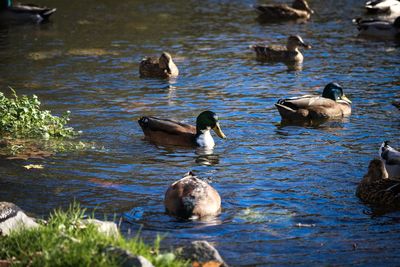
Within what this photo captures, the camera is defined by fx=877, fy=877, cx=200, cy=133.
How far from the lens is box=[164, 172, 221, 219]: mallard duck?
9.02 m

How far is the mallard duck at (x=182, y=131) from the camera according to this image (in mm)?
12305

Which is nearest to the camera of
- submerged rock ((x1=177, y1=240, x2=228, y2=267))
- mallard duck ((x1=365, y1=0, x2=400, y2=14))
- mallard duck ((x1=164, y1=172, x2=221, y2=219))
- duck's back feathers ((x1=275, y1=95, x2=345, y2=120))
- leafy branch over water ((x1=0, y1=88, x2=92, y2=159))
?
submerged rock ((x1=177, y1=240, x2=228, y2=267))

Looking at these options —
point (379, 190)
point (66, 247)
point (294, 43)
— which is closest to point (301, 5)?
point (294, 43)

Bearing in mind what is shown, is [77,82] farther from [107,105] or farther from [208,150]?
[208,150]

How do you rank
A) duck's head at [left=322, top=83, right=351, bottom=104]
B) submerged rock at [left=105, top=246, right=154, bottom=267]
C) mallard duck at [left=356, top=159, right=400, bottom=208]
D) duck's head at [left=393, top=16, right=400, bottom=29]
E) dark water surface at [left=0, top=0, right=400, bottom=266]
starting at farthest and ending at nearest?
duck's head at [left=393, top=16, right=400, bottom=29] → duck's head at [left=322, top=83, right=351, bottom=104] → mallard duck at [left=356, top=159, right=400, bottom=208] → dark water surface at [left=0, top=0, right=400, bottom=266] → submerged rock at [left=105, top=246, right=154, bottom=267]

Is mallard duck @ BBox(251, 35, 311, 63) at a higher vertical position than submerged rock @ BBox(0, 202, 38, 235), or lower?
higher

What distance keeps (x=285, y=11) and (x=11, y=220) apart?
16.6 m

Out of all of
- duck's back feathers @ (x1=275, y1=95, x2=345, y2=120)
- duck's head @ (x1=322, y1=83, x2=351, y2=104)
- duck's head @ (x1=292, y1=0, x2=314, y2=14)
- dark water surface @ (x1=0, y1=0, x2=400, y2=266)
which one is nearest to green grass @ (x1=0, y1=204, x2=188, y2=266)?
dark water surface @ (x1=0, y1=0, x2=400, y2=266)

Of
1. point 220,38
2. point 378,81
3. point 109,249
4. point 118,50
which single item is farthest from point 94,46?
point 109,249

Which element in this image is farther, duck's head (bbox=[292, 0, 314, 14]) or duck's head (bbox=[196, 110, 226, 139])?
duck's head (bbox=[292, 0, 314, 14])

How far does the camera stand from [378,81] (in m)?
16.0

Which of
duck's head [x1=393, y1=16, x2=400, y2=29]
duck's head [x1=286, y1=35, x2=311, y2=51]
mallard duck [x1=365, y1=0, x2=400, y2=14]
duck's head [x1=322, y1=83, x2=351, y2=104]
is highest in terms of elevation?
mallard duck [x1=365, y1=0, x2=400, y2=14]

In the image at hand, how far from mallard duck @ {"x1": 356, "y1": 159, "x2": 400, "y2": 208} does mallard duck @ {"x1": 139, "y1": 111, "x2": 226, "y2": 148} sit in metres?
2.91

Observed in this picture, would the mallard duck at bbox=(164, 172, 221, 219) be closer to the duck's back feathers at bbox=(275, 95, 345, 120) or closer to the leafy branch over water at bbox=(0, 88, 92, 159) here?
the leafy branch over water at bbox=(0, 88, 92, 159)
